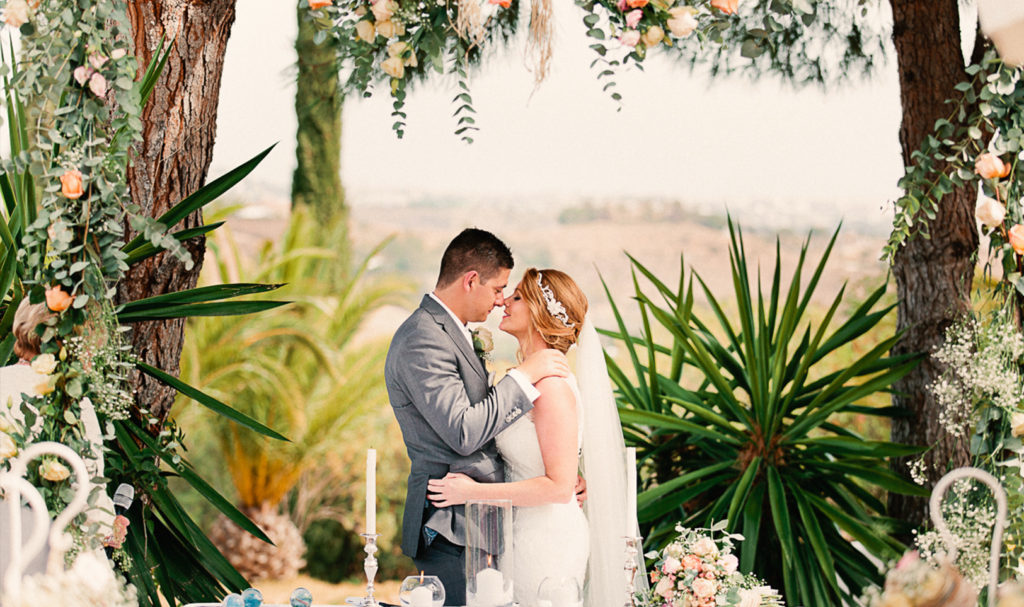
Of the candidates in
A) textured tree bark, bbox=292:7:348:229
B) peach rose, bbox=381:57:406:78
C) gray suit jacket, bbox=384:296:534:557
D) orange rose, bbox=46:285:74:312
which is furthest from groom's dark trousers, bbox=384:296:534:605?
textured tree bark, bbox=292:7:348:229

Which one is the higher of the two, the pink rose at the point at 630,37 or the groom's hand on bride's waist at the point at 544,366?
the pink rose at the point at 630,37

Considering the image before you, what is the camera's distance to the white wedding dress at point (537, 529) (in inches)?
105

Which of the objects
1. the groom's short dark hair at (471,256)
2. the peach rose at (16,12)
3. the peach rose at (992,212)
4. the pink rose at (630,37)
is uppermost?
the pink rose at (630,37)

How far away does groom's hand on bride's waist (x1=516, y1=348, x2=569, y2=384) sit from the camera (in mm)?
2779

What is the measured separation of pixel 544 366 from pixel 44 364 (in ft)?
4.53

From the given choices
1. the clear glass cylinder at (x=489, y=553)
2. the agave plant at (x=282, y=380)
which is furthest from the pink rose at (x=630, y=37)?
the agave plant at (x=282, y=380)

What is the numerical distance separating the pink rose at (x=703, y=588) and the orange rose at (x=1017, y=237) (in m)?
1.14

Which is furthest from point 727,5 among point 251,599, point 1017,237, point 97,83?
point 251,599

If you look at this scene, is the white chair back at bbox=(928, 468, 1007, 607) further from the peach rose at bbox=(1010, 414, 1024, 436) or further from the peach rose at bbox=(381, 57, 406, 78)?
the peach rose at bbox=(381, 57, 406, 78)

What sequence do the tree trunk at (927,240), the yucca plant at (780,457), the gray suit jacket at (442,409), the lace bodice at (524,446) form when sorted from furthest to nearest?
the tree trunk at (927,240) → the yucca plant at (780,457) → the lace bodice at (524,446) → the gray suit jacket at (442,409)

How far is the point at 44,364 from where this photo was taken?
2.08 m

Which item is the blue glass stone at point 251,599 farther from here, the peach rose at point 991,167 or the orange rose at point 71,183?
the peach rose at point 991,167

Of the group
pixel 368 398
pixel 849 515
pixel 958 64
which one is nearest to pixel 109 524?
pixel 849 515

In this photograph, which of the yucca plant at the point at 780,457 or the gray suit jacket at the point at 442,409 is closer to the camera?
the gray suit jacket at the point at 442,409
